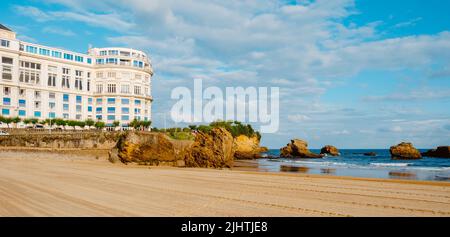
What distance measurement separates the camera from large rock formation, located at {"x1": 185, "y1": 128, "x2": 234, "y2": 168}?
107 feet

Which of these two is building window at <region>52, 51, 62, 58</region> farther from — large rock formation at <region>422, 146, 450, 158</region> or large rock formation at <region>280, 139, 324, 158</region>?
large rock formation at <region>422, 146, 450, 158</region>

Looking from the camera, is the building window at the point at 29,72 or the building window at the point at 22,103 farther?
the building window at the point at 29,72

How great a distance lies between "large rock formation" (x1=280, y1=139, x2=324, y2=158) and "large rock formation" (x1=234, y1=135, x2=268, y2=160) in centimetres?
931

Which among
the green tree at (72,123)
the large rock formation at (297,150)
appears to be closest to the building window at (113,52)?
the green tree at (72,123)

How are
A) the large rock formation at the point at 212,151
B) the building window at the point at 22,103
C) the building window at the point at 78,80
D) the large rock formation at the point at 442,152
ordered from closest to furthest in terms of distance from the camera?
the large rock formation at the point at 212,151, the building window at the point at 22,103, the building window at the point at 78,80, the large rock formation at the point at 442,152

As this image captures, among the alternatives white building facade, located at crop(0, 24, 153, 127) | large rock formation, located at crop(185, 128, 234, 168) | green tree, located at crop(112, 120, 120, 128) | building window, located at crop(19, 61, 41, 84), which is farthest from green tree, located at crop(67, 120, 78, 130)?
large rock formation, located at crop(185, 128, 234, 168)

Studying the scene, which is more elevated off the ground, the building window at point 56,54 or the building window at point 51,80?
the building window at point 56,54

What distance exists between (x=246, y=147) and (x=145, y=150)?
178 feet

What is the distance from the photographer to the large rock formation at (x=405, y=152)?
270ft

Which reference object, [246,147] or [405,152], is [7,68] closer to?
[246,147]

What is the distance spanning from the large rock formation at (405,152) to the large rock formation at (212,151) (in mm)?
64180

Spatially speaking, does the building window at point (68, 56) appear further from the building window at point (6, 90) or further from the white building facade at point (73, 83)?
the building window at point (6, 90)

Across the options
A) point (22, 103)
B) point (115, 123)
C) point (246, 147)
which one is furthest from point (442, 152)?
point (22, 103)
